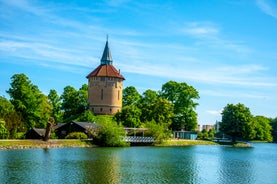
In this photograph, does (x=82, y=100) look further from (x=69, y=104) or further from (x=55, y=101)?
(x=55, y=101)

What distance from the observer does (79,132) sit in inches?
2296

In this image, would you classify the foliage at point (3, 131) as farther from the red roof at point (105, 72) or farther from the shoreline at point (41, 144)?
the red roof at point (105, 72)

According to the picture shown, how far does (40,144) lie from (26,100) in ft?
40.4

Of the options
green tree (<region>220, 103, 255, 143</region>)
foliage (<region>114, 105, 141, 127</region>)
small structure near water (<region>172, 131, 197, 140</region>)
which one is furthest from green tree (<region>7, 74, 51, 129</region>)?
green tree (<region>220, 103, 255, 143</region>)

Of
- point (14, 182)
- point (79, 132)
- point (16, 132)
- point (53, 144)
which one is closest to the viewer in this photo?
point (14, 182)

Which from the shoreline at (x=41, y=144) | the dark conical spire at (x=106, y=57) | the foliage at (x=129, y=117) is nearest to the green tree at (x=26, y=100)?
the shoreline at (x=41, y=144)

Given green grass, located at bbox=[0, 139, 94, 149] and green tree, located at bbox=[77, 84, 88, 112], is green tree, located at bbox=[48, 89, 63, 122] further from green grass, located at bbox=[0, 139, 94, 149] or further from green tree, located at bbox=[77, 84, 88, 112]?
green grass, located at bbox=[0, 139, 94, 149]

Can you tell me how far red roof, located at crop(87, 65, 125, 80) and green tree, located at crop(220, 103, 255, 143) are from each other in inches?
895

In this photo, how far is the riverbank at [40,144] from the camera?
44.3 m

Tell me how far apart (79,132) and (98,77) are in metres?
25.9

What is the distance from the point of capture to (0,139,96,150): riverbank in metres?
44.3

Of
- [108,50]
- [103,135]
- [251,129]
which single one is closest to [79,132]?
[103,135]

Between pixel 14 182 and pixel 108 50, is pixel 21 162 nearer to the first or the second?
pixel 14 182

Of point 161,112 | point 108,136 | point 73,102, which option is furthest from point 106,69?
point 108,136
